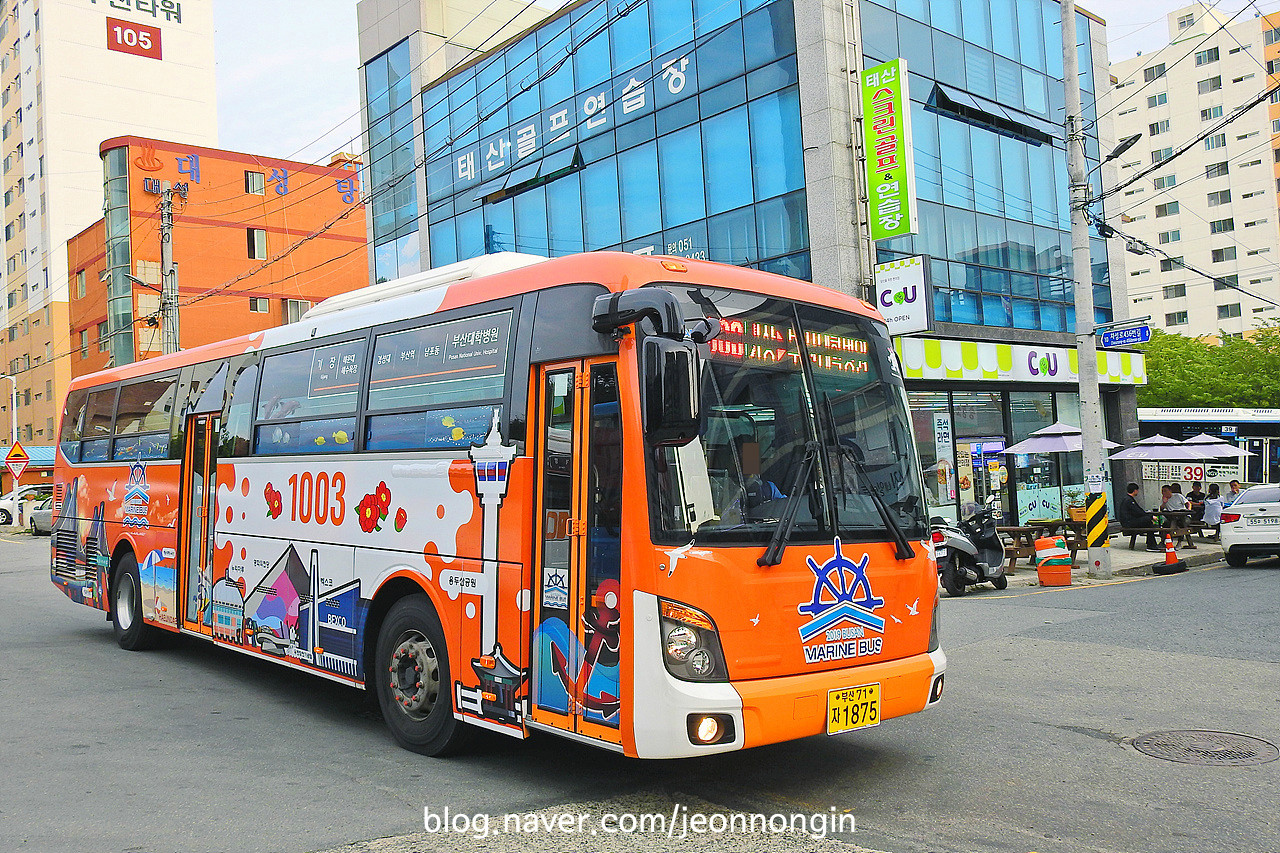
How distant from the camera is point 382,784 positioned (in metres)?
6.09

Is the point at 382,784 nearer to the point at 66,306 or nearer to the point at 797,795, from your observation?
the point at 797,795

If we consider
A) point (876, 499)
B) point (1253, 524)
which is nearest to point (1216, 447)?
point (1253, 524)

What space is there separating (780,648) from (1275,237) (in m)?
77.4

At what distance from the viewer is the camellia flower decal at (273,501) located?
8.48 metres

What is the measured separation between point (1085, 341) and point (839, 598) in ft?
44.5

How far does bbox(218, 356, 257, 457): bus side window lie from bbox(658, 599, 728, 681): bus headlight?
204 inches

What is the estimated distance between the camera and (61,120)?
6575 centimetres

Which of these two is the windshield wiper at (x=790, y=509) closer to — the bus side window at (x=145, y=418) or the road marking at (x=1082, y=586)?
the bus side window at (x=145, y=418)

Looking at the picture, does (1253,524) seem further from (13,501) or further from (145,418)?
(13,501)

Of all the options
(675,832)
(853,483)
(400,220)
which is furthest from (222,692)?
(400,220)

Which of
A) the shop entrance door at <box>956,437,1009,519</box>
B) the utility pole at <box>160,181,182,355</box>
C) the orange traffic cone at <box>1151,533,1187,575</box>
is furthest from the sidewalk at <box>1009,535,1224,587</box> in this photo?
the utility pole at <box>160,181,182,355</box>

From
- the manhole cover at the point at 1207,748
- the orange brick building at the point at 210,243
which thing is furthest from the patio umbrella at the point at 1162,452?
the orange brick building at the point at 210,243

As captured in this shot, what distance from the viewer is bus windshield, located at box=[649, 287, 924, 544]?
5.43 m

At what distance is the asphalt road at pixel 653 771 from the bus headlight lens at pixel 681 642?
0.87 m
